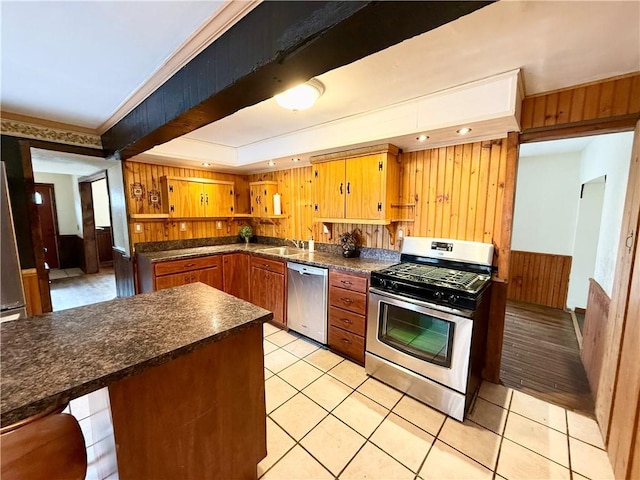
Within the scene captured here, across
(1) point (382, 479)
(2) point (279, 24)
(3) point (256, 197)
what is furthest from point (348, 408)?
(3) point (256, 197)

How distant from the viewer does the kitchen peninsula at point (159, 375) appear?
0.86 m

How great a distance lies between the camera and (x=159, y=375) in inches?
40.7

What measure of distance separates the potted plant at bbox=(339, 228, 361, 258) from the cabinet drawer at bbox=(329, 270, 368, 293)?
19.2 inches

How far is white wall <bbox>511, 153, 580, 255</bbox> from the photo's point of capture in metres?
4.05

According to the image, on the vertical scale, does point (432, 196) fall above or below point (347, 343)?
above

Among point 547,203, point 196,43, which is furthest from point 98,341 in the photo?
point 547,203

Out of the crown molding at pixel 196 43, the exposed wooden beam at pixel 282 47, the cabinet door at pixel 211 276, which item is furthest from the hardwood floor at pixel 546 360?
the cabinet door at pixel 211 276

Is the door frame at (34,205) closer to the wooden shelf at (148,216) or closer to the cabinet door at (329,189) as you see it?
the wooden shelf at (148,216)

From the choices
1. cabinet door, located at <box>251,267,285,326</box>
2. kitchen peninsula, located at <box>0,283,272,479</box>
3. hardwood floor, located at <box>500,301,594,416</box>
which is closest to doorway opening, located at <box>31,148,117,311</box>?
cabinet door, located at <box>251,267,285,326</box>

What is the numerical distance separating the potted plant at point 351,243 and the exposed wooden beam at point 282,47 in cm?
194

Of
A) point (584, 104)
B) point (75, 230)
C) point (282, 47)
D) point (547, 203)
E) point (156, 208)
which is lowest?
point (75, 230)

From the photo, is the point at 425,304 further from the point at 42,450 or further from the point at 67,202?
the point at 67,202

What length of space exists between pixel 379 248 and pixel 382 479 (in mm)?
1997

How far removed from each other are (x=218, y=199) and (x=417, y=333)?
3.29 m
